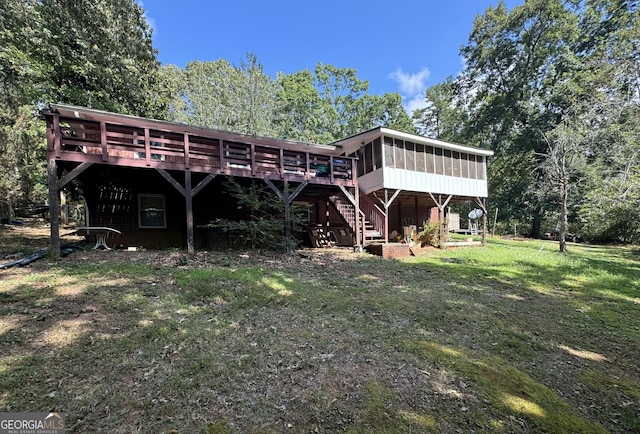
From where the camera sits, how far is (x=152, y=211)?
1109 cm

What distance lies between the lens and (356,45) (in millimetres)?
31953

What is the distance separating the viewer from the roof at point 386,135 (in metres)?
13.0

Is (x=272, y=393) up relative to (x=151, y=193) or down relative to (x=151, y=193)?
down

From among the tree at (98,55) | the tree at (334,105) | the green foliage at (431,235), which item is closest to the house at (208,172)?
the green foliage at (431,235)

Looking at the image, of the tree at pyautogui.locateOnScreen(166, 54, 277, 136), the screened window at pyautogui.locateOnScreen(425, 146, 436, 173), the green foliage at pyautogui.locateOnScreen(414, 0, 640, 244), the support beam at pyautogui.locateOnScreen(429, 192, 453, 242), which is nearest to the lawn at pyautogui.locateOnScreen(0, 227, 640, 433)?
the support beam at pyautogui.locateOnScreen(429, 192, 453, 242)

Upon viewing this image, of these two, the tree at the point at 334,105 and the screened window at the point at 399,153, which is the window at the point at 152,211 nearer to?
the screened window at the point at 399,153

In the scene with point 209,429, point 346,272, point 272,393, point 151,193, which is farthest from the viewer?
point 151,193

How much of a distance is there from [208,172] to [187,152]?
805mm

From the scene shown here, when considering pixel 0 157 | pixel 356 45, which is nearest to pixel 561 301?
pixel 0 157

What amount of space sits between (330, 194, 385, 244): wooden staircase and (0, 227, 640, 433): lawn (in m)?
6.57

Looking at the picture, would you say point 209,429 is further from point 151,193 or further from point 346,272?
point 151,193

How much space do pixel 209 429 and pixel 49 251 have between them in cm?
732

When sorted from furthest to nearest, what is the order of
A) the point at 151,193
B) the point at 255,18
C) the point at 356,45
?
the point at 356,45, the point at 255,18, the point at 151,193

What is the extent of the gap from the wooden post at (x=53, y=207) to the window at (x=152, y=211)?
3530 millimetres
